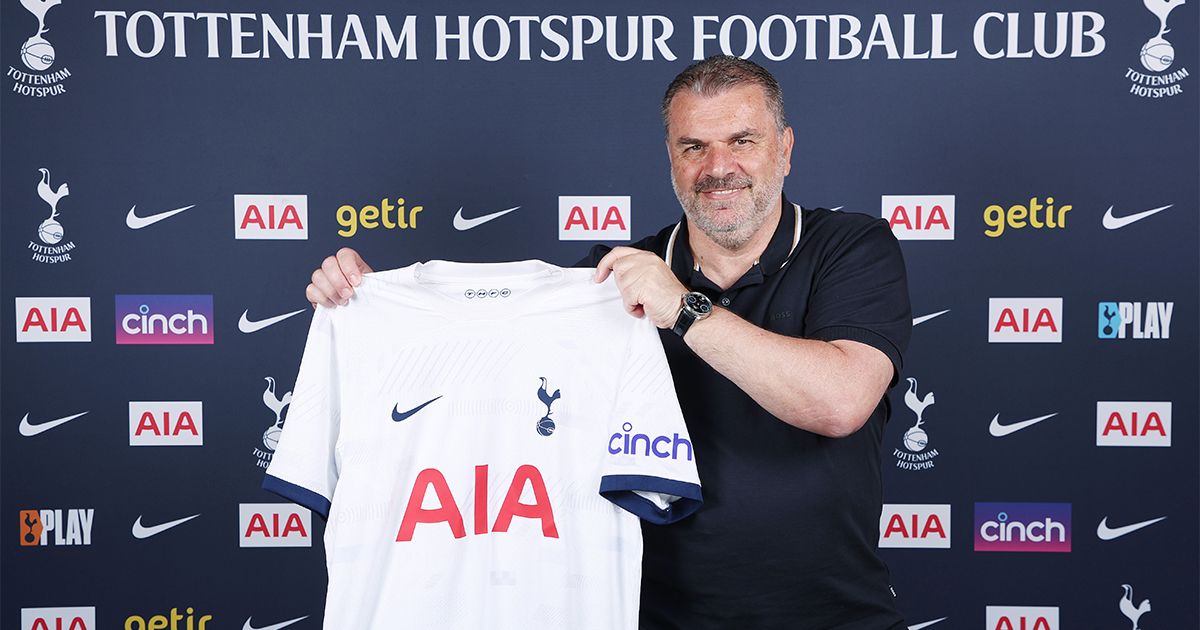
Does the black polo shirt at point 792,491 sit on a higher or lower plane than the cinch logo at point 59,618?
higher

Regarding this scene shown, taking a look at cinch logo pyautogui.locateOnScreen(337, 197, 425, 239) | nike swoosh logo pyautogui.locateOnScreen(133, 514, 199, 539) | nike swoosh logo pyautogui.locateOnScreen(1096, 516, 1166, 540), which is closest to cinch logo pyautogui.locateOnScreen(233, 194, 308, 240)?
cinch logo pyautogui.locateOnScreen(337, 197, 425, 239)

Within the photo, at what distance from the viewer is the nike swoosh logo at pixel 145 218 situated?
2.84 metres

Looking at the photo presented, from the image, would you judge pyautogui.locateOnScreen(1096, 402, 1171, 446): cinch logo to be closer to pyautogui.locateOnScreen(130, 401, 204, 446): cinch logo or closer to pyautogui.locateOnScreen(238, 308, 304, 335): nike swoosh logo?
pyautogui.locateOnScreen(238, 308, 304, 335): nike swoosh logo

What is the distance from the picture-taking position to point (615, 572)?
5.35 ft

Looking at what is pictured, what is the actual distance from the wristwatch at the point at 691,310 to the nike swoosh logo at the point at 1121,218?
6.17 ft

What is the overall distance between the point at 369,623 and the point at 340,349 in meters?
0.50

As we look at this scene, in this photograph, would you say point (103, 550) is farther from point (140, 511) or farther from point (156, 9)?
point (156, 9)

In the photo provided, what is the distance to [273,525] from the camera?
2.93 m

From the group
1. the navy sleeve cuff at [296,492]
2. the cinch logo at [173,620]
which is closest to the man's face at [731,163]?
the navy sleeve cuff at [296,492]

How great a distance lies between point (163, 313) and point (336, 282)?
1421mm

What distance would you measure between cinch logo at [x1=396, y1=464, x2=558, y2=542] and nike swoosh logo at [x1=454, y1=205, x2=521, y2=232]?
131 centimetres

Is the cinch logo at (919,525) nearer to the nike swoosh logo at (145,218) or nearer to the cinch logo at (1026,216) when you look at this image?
the cinch logo at (1026,216)

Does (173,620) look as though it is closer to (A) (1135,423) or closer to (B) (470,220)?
(B) (470,220)

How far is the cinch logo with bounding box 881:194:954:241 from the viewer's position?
2809mm
